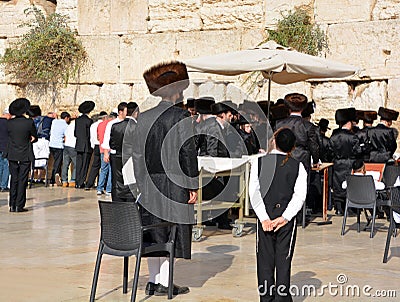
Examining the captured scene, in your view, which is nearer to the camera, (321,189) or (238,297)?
(238,297)

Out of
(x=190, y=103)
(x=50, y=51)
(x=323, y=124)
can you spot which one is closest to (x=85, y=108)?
(x=50, y=51)

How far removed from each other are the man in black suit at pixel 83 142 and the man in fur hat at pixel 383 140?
5.81 m

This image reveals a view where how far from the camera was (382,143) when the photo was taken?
42.3ft

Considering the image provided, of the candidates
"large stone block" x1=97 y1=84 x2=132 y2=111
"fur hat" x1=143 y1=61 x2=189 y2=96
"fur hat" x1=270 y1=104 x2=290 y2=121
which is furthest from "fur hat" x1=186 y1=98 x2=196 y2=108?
"fur hat" x1=143 y1=61 x2=189 y2=96

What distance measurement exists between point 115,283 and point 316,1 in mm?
8871

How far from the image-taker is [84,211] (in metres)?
13.0

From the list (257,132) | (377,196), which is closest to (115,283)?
(377,196)

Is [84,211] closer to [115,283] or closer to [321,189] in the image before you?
[321,189]

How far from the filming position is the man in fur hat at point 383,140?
42.3 ft

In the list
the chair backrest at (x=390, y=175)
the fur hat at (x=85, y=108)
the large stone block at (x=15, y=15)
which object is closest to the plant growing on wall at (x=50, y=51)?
the large stone block at (x=15, y=15)

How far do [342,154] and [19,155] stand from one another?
491 centimetres

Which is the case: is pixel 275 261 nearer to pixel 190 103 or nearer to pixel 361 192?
pixel 361 192

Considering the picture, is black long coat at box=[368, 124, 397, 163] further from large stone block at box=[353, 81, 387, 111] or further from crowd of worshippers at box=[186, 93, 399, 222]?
large stone block at box=[353, 81, 387, 111]

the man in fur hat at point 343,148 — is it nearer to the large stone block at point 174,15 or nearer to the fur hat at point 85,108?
the large stone block at point 174,15
